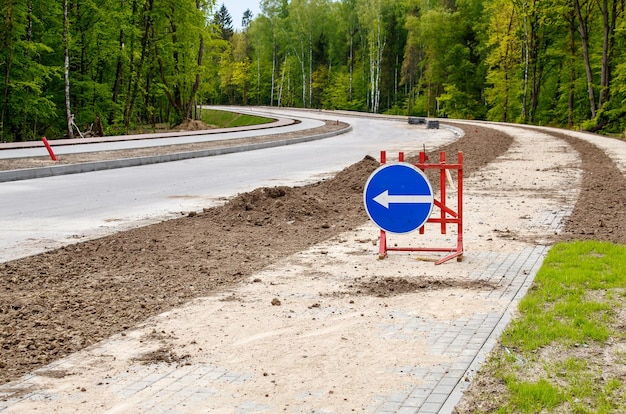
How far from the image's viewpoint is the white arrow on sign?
324 inches

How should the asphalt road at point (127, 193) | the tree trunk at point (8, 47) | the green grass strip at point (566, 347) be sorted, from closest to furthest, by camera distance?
the green grass strip at point (566, 347) < the asphalt road at point (127, 193) < the tree trunk at point (8, 47)

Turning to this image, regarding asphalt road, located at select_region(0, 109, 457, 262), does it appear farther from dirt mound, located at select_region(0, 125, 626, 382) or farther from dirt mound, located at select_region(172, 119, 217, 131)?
dirt mound, located at select_region(172, 119, 217, 131)

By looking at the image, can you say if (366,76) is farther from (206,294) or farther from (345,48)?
(206,294)

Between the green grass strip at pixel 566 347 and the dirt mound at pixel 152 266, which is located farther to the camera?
the dirt mound at pixel 152 266

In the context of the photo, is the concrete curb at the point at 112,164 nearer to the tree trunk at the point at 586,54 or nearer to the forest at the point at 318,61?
the forest at the point at 318,61

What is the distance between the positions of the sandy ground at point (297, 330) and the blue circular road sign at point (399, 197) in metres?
0.47

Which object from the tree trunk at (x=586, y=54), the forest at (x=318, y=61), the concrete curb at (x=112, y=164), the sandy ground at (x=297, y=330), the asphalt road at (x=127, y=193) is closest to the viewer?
the sandy ground at (x=297, y=330)

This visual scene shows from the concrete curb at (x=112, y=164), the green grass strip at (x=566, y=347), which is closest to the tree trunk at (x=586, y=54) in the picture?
the concrete curb at (x=112, y=164)

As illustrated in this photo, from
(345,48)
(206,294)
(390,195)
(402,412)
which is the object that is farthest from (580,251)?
(345,48)

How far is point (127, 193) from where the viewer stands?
1577 centimetres

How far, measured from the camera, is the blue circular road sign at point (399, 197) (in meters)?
8.22

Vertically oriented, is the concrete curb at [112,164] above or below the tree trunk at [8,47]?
below

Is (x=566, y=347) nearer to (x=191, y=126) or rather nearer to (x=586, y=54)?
(x=586, y=54)

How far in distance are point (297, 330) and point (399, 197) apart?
9.78ft
